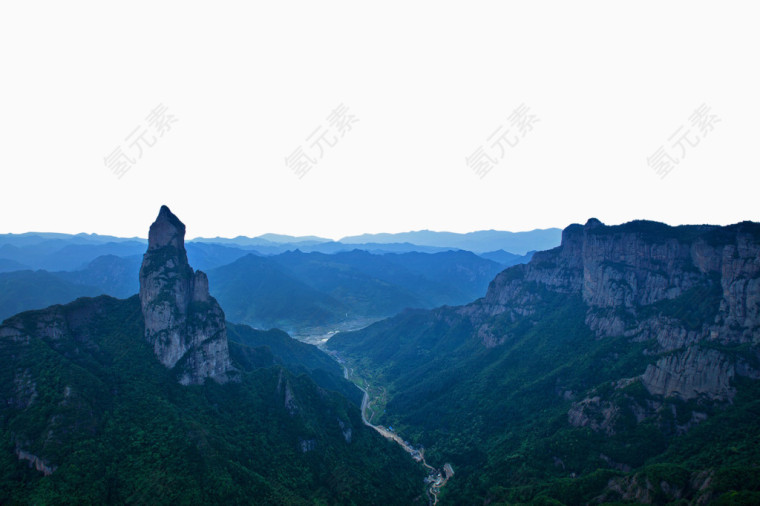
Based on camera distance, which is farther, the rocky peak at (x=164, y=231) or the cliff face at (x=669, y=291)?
the rocky peak at (x=164, y=231)

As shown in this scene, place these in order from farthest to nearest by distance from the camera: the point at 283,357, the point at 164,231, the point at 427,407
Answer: the point at 283,357, the point at 427,407, the point at 164,231

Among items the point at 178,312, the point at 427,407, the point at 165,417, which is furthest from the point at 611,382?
the point at 178,312

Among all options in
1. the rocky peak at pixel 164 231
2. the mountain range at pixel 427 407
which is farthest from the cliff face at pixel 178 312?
the mountain range at pixel 427 407

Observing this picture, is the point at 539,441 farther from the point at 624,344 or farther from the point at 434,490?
the point at 624,344

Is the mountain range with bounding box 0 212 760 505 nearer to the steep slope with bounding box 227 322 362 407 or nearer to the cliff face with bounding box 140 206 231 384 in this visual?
the cliff face with bounding box 140 206 231 384

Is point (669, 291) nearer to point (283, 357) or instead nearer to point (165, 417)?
point (165, 417)

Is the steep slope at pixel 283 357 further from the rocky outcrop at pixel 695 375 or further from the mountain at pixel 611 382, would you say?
the rocky outcrop at pixel 695 375
